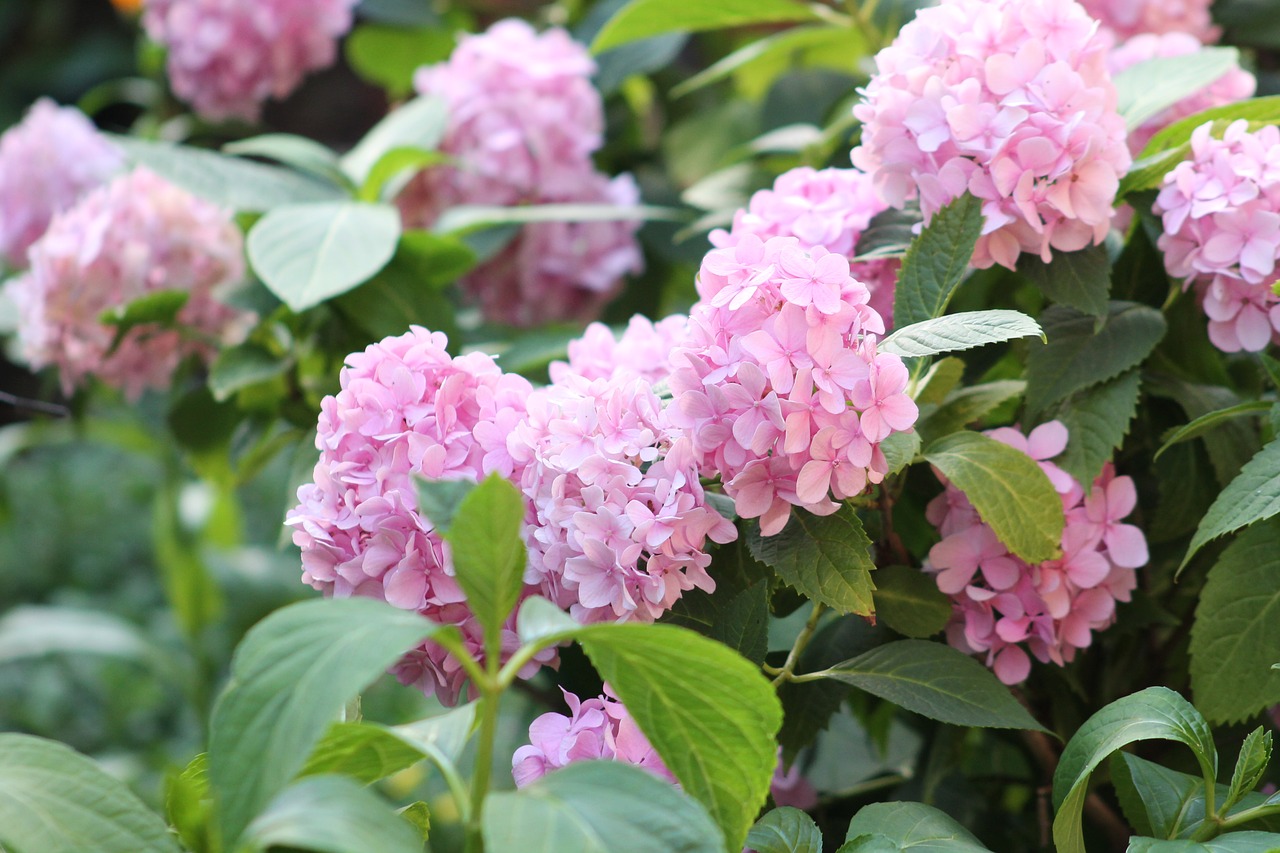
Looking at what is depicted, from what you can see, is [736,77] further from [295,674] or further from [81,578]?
[81,578]

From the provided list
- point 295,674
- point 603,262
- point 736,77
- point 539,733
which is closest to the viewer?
point 295,674

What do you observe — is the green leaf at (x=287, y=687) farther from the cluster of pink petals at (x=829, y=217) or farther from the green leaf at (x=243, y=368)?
the green leaf at (x=243, y=368)

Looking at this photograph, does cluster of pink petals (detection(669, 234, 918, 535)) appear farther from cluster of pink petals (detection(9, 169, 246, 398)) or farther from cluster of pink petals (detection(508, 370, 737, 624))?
cluster of pink petals (detection(9, 169, 246, 398))

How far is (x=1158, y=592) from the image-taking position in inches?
22.7

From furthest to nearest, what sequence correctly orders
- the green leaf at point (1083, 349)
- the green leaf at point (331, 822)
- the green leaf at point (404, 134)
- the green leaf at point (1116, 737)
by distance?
1. the green leaf at point (404, 134)
2. the green leaf at point (1083, 349)
3. the green leaf at point (1116, 737)
4. the green leaf at point (331, 822)

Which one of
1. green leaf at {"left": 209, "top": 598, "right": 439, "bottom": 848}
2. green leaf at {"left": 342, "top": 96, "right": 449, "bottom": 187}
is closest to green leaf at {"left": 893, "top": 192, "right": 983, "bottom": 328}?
green leaf at {"left": 209, "top": 598, "right": 439, "bottom": 848}

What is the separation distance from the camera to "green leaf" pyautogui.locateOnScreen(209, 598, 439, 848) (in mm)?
292

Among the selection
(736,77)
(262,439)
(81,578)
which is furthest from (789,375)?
(81,578)

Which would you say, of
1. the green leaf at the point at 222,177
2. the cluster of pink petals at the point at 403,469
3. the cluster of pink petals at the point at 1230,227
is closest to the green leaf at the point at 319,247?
the green leaf at the point at 222,177

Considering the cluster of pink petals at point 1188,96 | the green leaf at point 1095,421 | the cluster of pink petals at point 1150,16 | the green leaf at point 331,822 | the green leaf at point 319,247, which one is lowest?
the green leaf at point 319,247

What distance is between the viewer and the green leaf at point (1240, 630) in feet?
1.48

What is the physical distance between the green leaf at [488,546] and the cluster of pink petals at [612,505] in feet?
0.19

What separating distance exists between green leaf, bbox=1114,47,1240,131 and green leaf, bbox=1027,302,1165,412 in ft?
0.31

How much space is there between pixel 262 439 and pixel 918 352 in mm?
543
